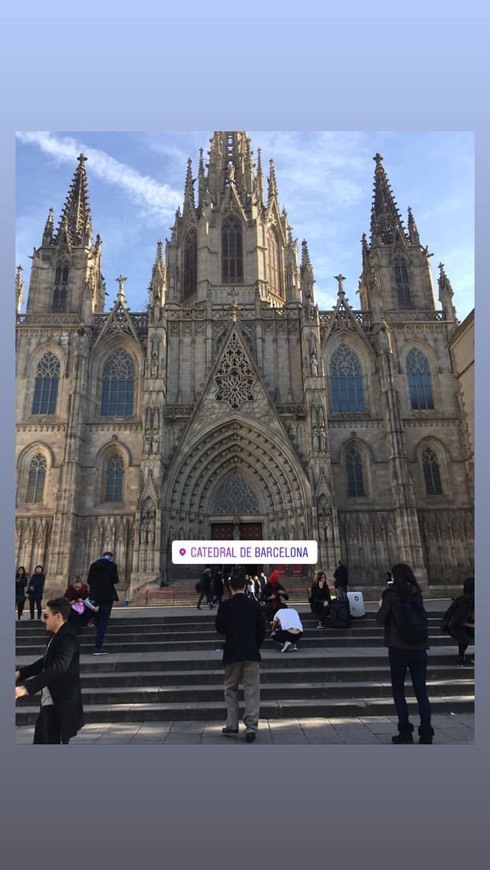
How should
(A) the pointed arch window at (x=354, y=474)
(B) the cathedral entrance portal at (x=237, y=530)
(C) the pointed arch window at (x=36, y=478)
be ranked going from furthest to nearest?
(A) the pointed arch window at (x=354, y=474), (C) the pointed arch window at (x=36, y=478), (B) the cathedral entrance portal at (x=237, y=530)

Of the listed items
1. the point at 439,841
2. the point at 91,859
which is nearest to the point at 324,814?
the point at 439,841

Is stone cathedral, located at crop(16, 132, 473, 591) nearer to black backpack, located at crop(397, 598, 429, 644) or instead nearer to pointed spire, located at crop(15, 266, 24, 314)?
pointed spire, located at crop(15, 266, 24, 314)

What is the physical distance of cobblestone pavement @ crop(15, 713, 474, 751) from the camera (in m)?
6.34

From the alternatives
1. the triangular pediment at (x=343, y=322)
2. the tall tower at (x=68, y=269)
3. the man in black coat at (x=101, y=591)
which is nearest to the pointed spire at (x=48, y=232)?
the tall tower at (x=68, y=269)

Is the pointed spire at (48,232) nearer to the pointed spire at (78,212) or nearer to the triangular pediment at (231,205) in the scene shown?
the pointed spire at (78,212)

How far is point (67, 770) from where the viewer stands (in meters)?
5.16

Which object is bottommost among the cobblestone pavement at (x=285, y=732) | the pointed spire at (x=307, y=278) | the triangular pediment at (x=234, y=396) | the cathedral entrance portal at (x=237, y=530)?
the cobblestone pavement at (x=285, y=732)

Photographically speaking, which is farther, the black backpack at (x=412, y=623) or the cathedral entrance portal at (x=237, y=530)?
the cathedral entrance portal at (x=237, y=530)

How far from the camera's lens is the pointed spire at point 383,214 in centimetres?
3369

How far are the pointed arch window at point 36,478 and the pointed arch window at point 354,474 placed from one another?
15857 millimetres

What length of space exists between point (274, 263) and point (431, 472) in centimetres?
1727

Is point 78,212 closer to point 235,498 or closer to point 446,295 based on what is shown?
point 235,498

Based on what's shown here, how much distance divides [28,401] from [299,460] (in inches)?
594

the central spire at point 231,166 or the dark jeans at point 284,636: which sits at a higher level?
the central spire at point 231,166
